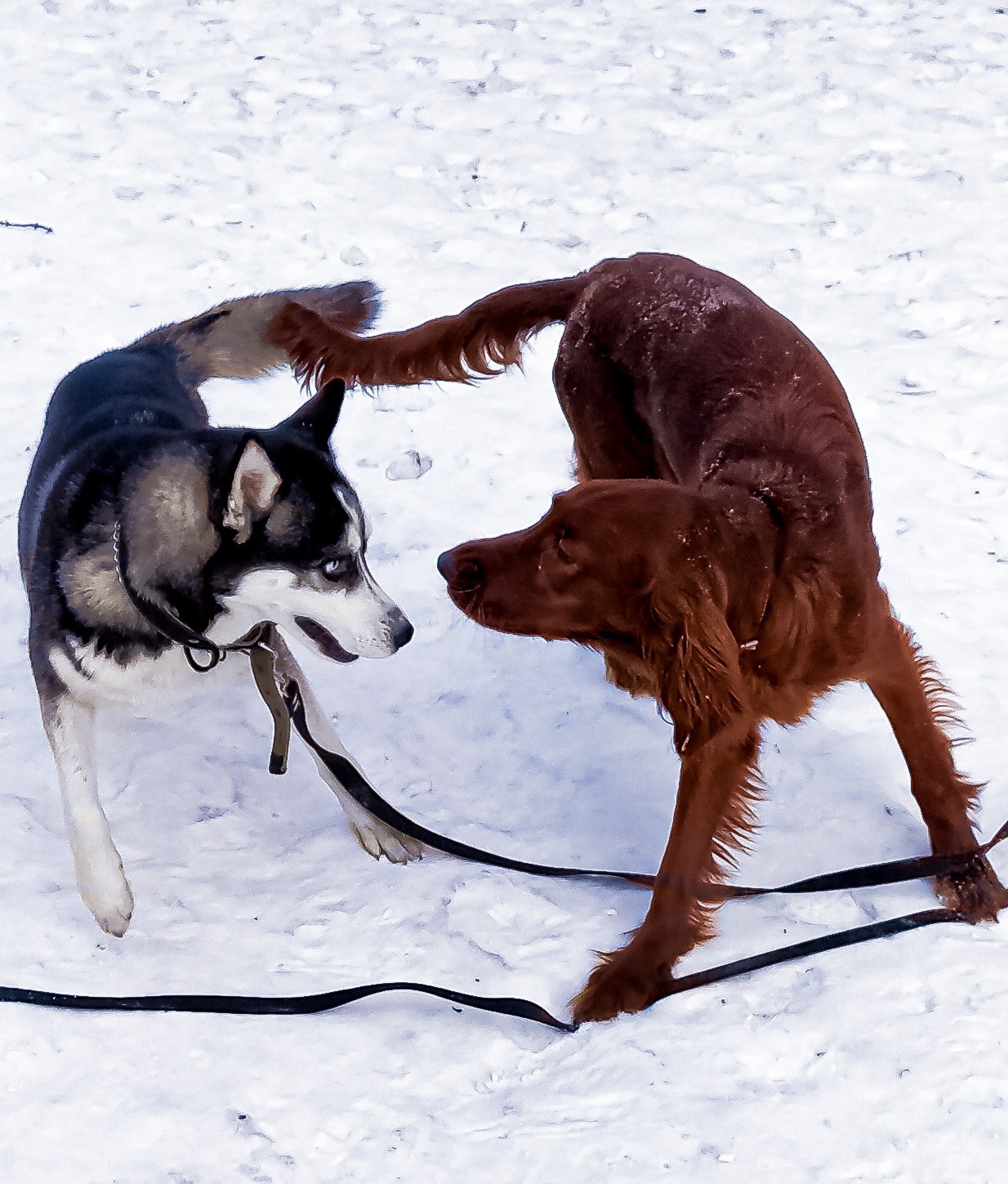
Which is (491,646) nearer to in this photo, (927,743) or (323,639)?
(323,639)

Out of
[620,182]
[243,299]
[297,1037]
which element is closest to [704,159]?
[620,182]

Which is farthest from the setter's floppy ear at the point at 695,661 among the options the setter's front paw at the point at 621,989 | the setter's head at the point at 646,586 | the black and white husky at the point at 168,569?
the black and white husky at the point at 168,569

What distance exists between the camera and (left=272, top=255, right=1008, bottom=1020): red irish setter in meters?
2.37

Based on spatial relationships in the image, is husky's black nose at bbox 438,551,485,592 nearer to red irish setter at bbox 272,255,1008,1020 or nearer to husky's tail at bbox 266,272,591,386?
red irish setter at bbox 272,255,1008,1020

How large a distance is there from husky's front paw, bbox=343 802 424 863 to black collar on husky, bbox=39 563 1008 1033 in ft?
0.14

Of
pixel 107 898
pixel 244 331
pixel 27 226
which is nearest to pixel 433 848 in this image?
pixel 107 898

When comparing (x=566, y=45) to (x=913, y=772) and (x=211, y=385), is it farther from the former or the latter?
(x=913, y=772)

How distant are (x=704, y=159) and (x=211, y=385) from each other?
104 inches

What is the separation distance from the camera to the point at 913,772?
9.29ft

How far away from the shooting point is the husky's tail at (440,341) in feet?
10.4

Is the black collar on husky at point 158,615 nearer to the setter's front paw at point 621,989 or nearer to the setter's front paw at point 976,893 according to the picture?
the setter's front paw at point 621,989

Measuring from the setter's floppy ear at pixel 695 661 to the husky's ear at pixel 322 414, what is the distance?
905mm

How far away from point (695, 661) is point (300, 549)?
872mm

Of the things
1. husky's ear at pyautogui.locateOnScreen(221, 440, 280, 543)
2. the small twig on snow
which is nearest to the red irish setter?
husky's ear at pyautogui.locateOnScreen(221, 440, 280, 543)
